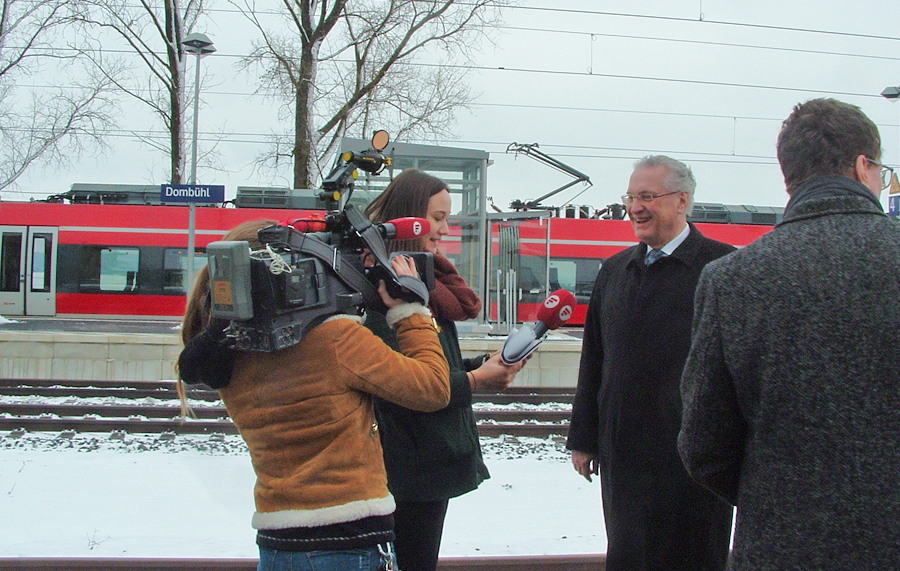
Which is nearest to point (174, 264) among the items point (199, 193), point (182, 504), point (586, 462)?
point (199, 193)

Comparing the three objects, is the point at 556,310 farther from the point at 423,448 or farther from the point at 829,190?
the point at 829,190

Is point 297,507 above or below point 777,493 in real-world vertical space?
below

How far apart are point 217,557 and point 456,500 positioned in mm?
1680

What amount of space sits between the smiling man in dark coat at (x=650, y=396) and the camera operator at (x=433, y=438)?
0.58m

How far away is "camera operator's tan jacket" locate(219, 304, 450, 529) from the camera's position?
1.63m

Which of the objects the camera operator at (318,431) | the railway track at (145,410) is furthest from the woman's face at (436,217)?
the railway track at (145,410)

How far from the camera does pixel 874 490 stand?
128 centimetres

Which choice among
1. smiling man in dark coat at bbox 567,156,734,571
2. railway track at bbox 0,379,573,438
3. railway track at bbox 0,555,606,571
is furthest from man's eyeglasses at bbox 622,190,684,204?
railway track at bbox 0,379,573,438

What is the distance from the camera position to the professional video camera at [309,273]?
5.05ft

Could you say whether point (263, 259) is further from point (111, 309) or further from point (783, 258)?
point (111, 309)

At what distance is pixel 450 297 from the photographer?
2146 millimetres

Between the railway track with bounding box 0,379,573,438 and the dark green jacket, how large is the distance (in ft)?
14.6

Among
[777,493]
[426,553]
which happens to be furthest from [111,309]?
[777,493]

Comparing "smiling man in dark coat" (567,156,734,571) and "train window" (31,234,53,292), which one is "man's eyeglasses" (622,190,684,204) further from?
"train window" (31,234,53,292)
